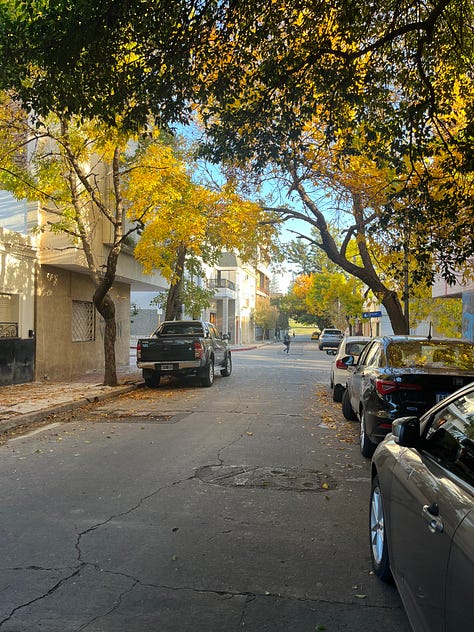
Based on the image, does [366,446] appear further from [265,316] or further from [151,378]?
[265,316]

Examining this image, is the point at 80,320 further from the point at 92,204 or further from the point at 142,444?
the point at 142,444

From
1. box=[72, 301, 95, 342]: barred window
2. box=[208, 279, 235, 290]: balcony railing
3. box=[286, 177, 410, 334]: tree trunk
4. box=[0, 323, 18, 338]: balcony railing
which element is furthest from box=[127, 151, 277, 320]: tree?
box=[208, 279, 235, 290]: balcony railing

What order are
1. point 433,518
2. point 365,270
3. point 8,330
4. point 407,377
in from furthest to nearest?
point 365,270 < point 8,330 < point 407,377 < point 433,518

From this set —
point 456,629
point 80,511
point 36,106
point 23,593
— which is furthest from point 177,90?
point 456,629

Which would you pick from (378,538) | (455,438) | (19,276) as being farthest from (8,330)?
(455,438)

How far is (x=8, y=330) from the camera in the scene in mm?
15539

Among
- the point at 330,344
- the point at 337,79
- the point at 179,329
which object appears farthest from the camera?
the point at 330,344

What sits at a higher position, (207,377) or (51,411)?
(207,377)

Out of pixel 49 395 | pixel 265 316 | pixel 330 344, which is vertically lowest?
pixel 49 395

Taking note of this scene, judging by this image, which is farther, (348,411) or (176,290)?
(176,290)

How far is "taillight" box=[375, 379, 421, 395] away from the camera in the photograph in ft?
21.4

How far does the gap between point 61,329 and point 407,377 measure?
45.4 feet

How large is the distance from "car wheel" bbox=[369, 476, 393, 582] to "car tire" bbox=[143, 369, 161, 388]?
12.5 metres

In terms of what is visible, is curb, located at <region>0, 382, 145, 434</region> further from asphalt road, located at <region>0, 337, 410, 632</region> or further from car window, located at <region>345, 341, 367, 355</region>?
car window, located at <region>345, 341, 367, 355</region>
